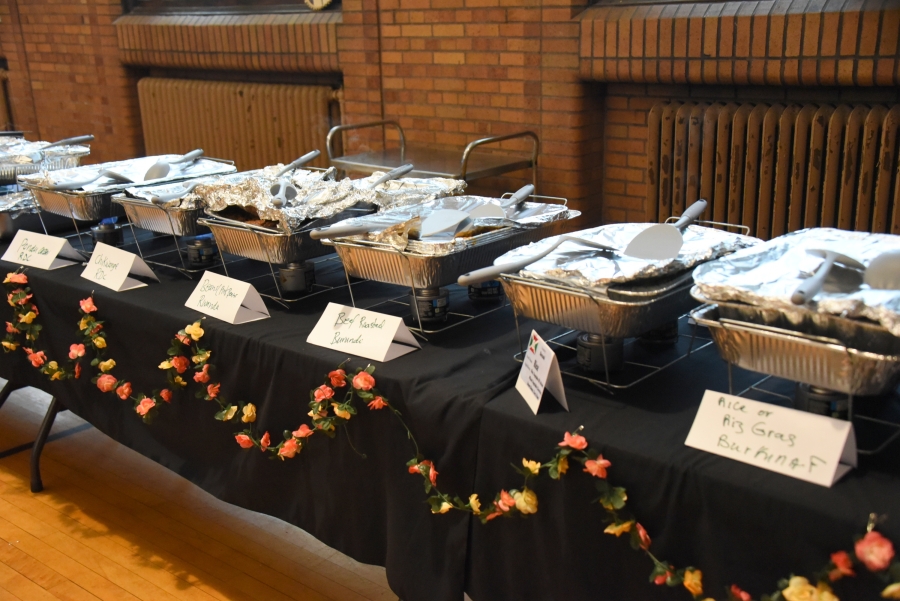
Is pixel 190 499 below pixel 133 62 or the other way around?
below

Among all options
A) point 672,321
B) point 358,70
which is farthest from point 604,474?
point 358,70

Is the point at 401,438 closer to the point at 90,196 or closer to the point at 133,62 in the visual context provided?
the point at 90,196

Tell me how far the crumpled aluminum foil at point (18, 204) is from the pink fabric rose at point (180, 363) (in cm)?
79

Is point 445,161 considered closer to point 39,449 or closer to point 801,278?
point 39,449

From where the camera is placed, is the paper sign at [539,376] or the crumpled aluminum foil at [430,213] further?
the crumpled aluminum foil at [430,213]

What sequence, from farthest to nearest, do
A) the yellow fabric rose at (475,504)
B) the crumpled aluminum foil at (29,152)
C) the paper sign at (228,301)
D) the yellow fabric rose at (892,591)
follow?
the crumpled aluminum foil at (29,152) → the paper sign at (228,301) → the yellow fabric rose at (475,504) → the yellow fabric rose at (892,591)

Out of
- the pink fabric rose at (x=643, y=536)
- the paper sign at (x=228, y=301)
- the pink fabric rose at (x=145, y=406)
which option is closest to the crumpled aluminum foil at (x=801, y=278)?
the pink fabric rose at (x=643, y=536)

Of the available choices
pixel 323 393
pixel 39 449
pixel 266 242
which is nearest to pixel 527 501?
pixel 323 393

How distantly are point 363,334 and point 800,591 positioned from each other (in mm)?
671

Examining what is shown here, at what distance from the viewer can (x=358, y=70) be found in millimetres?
3475

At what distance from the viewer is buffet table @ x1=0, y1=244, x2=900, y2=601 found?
2.63 feet

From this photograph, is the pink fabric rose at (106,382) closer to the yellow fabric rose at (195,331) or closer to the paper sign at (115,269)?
the paper sign at (115,269)

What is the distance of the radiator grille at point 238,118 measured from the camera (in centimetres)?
377

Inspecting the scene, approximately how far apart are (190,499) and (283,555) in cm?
37
